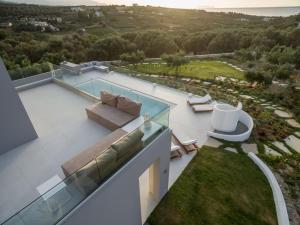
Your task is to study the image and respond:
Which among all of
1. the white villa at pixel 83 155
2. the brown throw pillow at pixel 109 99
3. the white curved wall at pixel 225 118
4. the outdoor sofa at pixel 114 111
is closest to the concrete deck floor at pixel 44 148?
the white villa at pixel 83 155

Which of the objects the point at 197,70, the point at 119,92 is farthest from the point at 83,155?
the point at 197,70

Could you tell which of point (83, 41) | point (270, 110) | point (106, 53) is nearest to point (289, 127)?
point (270, 110)

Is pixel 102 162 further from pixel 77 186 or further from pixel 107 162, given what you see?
pixel 77 186

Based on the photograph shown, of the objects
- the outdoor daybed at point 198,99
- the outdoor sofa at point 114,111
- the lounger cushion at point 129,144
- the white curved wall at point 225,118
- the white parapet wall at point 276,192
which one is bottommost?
the white parapet wall at point 276,192

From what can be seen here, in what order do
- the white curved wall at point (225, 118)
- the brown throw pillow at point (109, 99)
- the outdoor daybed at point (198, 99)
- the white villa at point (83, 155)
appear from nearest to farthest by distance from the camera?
the white villa at point (83, 155), the brown throw pillow at point (109, 99), the white curved wall at point (225, 118), the outdoor daybed at point (198, 99)

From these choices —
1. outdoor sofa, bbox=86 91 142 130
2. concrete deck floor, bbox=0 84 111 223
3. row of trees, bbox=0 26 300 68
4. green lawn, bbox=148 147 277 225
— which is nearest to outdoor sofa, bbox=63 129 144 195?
concrete deck floor, bbox=0 84 111 223

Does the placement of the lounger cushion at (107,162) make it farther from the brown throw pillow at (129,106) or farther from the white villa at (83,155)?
the brown throw pillow at (129,106)

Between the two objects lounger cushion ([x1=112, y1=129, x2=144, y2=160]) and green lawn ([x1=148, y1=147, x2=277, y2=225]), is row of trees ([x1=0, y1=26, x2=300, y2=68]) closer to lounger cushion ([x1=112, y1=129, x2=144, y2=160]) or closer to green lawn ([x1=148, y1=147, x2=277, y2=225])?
green lawn ([x1=148, y1=147, x2=277, y2=225])
